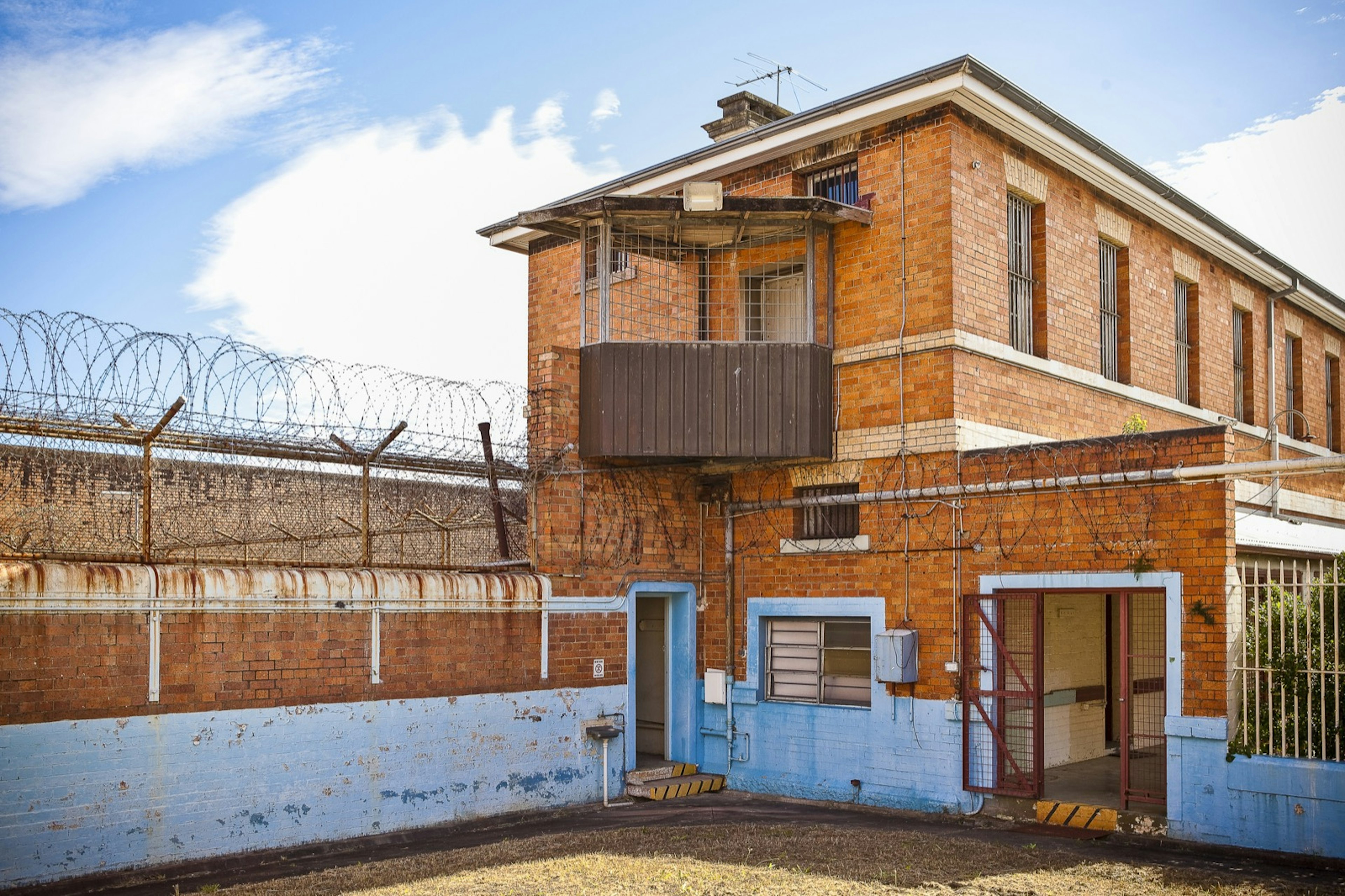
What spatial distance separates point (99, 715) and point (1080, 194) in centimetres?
1326

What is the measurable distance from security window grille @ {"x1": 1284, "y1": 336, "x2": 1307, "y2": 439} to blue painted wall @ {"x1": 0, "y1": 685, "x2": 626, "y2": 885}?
14.7m

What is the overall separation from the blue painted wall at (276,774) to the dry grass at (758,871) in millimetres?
1184

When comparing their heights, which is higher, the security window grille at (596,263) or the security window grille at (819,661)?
the security window grille at (596,263)

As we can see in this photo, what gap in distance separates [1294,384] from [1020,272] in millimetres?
10094

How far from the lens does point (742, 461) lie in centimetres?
1454

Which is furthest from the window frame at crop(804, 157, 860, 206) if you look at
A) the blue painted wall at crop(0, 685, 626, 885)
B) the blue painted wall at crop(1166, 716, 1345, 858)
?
the blue painted wall at crop(1166, 716, 1345, 858)

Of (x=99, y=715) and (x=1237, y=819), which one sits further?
(x=1237, y=819)

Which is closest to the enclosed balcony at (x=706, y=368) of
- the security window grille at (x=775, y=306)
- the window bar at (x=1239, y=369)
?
the security window grille at (x=775, y=306)

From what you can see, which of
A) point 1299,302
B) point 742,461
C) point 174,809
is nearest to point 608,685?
point 742,461

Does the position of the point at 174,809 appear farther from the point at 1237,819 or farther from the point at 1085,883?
the point at 1237,819

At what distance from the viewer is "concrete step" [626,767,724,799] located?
13.8m

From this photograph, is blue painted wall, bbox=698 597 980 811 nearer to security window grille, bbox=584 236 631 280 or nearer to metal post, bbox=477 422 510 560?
metal post, bbox=477 422 510 560

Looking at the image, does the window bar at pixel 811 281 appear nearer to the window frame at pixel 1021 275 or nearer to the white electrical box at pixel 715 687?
the window frame at pixel 1021 275

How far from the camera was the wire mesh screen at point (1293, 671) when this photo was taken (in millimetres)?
10070
